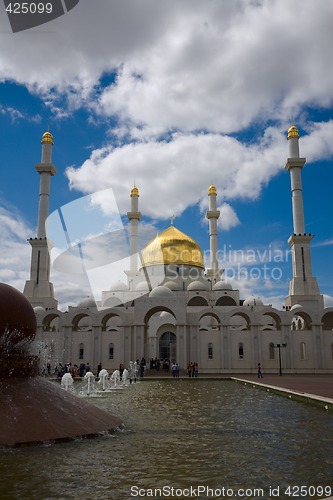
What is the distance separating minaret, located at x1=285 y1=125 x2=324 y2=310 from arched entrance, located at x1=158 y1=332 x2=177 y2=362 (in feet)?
36.3

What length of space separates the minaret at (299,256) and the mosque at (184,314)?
0.09 meters

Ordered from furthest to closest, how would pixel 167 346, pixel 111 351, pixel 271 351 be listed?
pixel 167 346 → pixel 111 351 → pixel 271 351

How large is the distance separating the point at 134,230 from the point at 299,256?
63.2ft

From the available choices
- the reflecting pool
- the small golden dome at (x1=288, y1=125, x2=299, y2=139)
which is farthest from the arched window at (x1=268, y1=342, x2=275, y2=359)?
the reflecting pool

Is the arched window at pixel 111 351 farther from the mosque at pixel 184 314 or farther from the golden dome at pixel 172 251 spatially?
the golden dome at pixel 172 251

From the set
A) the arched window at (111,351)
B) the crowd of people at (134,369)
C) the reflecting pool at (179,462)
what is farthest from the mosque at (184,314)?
the reflecting pool at (179,462)

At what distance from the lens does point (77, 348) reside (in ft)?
119

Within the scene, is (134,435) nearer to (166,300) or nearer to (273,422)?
(273,422)

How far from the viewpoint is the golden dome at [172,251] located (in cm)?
4966

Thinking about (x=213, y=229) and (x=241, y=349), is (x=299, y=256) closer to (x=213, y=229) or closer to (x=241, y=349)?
(x=241, y=349)

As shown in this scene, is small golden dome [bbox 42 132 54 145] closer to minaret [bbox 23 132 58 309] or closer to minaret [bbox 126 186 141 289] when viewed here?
minaret [bbox 23 132 58 309]

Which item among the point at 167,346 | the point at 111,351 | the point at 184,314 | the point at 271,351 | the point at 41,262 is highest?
the point at 41,262

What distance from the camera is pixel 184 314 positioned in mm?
35281

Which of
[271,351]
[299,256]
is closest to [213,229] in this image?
[299,256]
